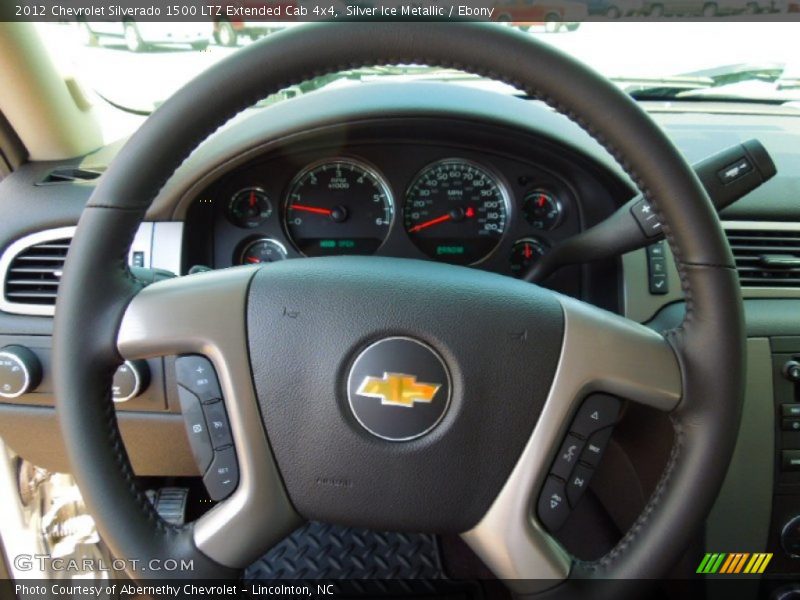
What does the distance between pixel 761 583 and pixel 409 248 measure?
1.13 meters

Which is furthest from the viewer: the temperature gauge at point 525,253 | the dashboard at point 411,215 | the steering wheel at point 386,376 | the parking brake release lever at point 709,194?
the temperature gauge at point 525,253

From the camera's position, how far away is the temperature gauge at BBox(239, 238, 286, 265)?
170cm

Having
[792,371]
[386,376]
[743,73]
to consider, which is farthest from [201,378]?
[743,73]

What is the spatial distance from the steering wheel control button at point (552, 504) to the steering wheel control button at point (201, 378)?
18.3 inches

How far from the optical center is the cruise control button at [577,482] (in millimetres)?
988

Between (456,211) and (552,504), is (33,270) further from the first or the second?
(552,504)

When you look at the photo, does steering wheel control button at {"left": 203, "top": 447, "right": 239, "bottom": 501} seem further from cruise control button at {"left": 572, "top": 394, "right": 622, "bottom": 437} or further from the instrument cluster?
the instrument cluster

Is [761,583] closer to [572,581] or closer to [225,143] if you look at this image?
[572,581]

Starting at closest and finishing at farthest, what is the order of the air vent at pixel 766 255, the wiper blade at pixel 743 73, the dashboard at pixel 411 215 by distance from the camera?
the dashboard at pixel 411 215 < the air vent at pixel 766 255 < the wiper blade at pixel 743 73

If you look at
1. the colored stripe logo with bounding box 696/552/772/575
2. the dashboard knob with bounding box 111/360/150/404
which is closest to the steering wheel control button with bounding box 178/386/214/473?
the dashboard knob with bounding box 111/360/150/404

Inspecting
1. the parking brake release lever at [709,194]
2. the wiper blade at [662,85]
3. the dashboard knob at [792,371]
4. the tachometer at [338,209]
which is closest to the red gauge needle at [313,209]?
the tachometer at [338,209]

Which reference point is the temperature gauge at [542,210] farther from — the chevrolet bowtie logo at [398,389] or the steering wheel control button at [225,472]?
the steering wheel control button at [225,472]

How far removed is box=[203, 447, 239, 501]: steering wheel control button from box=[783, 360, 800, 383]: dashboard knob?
1.16 m

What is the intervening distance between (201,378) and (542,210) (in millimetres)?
1006
